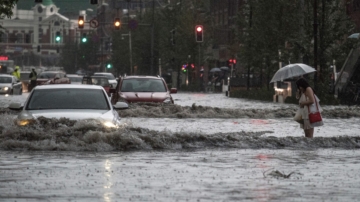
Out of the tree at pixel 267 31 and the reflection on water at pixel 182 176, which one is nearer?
the reflection on water at pixel 182 176

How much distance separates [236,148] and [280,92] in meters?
36.9

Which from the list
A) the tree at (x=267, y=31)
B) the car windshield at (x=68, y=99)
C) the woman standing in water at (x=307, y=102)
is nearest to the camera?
the car windshield at (x=68, y=99)

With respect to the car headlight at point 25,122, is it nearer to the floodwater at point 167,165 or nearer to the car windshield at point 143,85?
the floodwater at point 167,165

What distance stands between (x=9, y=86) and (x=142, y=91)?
34.5m

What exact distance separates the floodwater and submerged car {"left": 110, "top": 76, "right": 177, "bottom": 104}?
752cm

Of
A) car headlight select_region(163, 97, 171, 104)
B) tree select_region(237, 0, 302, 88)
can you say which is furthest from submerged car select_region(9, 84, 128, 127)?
tree select_region(237, 0, 302, 88)

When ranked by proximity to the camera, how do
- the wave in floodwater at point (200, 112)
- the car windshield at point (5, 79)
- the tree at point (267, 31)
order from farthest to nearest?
the car windshield at point (5, 79)
the tree at point (267, 31)
the wave in floodwater at point (200, 112)

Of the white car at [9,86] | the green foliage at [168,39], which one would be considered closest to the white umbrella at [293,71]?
the white car at [9,86]

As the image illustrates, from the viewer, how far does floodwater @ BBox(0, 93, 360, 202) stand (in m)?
13.0

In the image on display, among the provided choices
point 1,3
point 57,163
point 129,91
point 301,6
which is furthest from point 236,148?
point 301,6

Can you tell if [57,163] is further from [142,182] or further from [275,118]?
[275,118]

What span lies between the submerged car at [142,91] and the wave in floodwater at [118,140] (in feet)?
39.3

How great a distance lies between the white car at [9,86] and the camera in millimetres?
68375

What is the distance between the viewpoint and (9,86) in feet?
225
